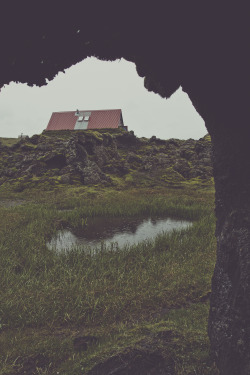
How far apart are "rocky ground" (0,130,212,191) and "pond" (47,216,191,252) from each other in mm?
14643

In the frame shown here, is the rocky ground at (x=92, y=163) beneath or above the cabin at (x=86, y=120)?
beneath

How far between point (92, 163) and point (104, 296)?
28.6 metres

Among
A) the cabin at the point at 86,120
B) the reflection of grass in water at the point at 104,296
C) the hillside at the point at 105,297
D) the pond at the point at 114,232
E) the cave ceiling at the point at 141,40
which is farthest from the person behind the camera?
the cabin at the point at 86,120

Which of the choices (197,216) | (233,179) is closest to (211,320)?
(233,179)

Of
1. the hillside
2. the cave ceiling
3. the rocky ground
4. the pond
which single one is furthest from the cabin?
the cave ceiling

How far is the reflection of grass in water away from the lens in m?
4.91

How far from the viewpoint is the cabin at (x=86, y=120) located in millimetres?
63219

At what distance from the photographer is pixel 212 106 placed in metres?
3.77

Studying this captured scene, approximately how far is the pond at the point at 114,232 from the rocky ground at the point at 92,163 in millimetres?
14643

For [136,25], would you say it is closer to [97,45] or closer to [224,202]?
[97,45]

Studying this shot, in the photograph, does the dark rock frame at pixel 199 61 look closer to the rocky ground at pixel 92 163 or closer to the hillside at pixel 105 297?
the hillside at pixel 105 297

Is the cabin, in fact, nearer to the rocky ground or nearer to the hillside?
the rocky ground

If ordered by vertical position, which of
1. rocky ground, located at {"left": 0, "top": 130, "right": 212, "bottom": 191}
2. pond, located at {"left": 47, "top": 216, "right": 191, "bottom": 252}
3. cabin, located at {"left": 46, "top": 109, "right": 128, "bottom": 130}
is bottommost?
pond, located at {"left": 47, "top": 216, "right": 191, "bottom": 252}

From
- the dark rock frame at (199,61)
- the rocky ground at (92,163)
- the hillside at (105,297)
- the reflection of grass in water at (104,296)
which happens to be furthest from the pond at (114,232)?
the rocky ground at (92,163)
